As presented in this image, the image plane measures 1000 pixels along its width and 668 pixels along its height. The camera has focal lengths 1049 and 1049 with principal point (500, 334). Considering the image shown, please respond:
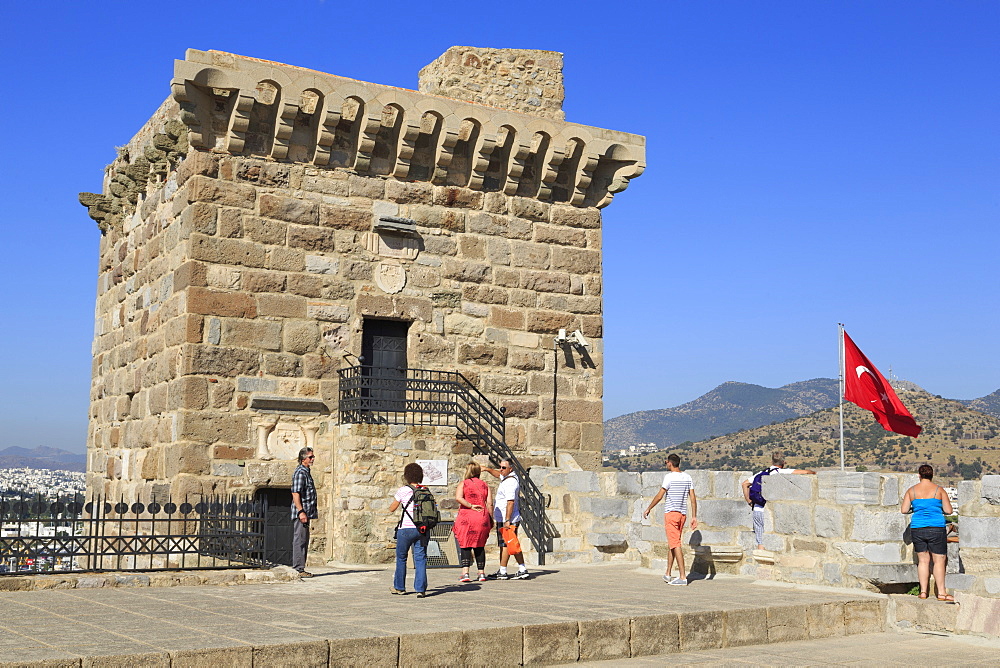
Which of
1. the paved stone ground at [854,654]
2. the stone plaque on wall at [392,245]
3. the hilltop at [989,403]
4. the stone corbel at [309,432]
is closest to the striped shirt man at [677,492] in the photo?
the paved stone ground at [854,654]

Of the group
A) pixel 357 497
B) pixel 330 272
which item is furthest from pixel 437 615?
pixel 330 272

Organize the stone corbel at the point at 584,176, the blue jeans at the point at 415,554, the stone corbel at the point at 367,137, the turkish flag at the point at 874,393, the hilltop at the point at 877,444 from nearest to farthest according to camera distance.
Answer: the blue jeans at the point at 415,554 → the stone corbel at the point at 367,137 → the turkish flag at the point at 874,393 → the stone corbel at the point at 584,176 → the hilltop at the point at 877,444

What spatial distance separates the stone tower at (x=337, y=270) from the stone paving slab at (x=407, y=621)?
131 inches

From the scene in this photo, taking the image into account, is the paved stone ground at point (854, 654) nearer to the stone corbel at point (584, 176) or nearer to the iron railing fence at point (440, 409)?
the iron railing fence at point (440, 409)

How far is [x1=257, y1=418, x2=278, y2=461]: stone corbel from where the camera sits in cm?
1328

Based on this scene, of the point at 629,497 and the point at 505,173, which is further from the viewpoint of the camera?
the point at 505,173

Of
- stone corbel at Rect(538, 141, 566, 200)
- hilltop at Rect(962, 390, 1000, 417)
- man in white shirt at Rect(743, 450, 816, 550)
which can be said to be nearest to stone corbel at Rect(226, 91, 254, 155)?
stone corbel at Rect(538, 141, 566, 200)

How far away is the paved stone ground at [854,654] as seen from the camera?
7617 mm

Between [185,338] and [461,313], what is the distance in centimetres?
396

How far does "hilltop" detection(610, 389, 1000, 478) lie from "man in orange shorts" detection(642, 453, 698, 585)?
31.8 m

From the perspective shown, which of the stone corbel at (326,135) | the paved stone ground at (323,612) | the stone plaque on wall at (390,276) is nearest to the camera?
the paved stone ground at (323,612)

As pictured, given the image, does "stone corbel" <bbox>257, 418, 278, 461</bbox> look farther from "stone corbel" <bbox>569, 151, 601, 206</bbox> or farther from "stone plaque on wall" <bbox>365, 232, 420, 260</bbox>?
"stone corbel" <bbox>569, 151, 601, 206</bbox>

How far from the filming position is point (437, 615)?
7.93 metres

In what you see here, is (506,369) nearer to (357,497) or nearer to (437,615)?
(357,497)
